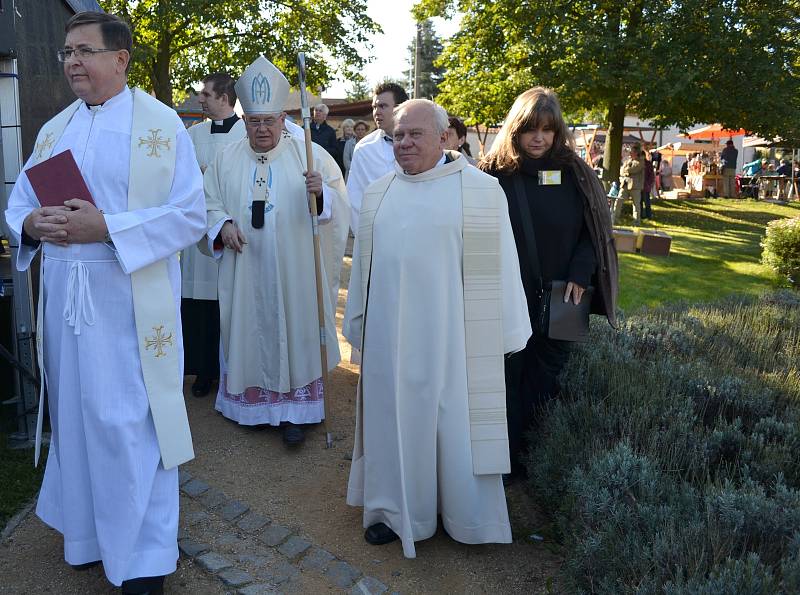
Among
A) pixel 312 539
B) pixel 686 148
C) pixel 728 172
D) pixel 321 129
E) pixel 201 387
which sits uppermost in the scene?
pixel 686 148

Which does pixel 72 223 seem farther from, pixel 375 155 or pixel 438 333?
pixel 375 155

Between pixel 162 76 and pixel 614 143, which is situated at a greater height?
pixel 162 76

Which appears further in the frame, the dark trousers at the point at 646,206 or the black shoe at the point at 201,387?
the dark trousers at the point at 646,206

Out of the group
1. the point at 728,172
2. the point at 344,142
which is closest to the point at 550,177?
the point at 344,142

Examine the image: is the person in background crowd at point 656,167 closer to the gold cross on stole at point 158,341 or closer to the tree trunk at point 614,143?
the tree trunk at point 614,143

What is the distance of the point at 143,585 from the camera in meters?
3.29

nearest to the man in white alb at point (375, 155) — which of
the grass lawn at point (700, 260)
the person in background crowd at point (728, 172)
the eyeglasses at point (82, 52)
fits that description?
the eyeglasses at point (82, 52)

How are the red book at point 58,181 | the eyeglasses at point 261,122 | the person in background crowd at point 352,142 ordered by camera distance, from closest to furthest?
the red book at point 58,181 → the eyeglasses at point 261,122 → the person in background crowd at point 352,142

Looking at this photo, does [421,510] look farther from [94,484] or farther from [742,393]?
[742,393]

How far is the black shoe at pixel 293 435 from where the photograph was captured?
5.02 meters

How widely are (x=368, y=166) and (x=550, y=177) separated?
82.6 inches

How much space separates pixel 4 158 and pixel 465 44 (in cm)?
1524

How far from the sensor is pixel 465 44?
18656 millimetres

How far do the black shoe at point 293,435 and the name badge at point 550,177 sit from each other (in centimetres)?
220
